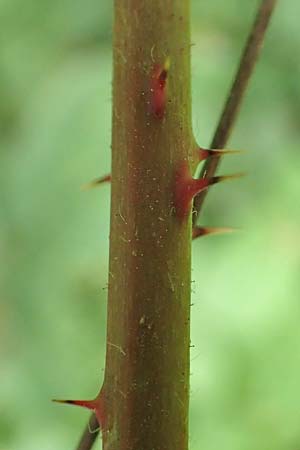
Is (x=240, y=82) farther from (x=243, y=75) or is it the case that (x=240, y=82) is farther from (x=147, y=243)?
(x=147, y=243)

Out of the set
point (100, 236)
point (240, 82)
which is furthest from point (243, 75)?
point (100, 236)

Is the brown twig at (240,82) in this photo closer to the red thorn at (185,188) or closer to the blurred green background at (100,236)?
the red thorn at (185,188)

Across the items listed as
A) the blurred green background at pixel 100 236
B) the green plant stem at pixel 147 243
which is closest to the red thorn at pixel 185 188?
the green plant stem at pixel 147 243

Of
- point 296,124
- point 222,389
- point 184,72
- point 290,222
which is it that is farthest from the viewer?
point 296,124

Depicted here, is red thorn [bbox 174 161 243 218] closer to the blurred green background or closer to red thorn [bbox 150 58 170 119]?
red thorn [bbox 150 58 170 119]

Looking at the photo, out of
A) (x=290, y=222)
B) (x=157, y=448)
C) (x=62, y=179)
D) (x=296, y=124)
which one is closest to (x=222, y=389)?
(x=290, y=222)

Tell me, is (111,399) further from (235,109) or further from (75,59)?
(75,59)

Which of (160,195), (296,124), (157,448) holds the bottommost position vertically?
(157,448)
